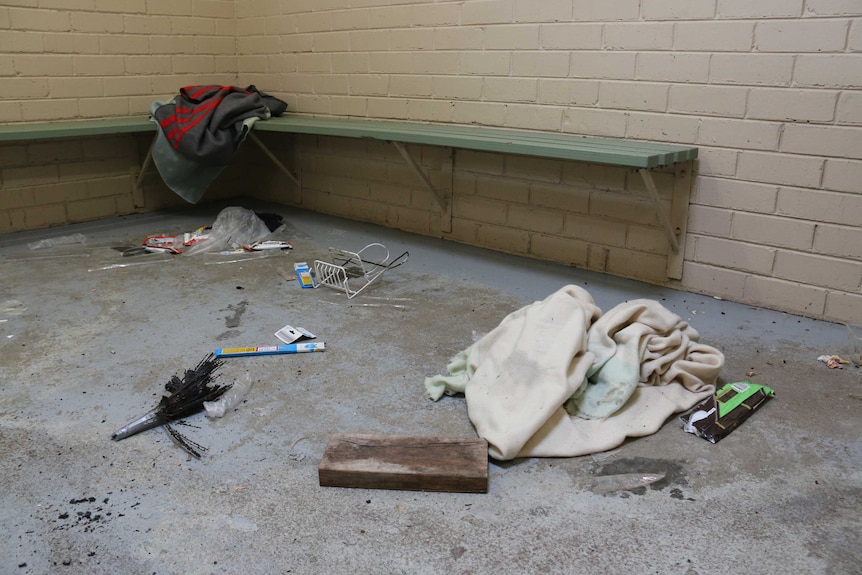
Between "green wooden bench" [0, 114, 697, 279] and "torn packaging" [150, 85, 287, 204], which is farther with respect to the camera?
"torn packaging" [150, 85, 287, 204]

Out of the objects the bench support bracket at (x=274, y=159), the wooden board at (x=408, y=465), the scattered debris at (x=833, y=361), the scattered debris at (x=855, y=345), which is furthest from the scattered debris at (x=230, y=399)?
the bench support bracket at (x=274, y=159)

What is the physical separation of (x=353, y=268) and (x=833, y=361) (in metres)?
2.28

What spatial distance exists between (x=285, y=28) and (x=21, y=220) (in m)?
2.19

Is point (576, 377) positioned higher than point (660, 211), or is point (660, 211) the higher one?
point (660, 211)

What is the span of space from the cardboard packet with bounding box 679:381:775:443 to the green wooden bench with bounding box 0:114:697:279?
3.37ft

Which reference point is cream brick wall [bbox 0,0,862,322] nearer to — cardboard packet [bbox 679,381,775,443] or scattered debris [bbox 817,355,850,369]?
scattered debris [bbox 817,355,850,369]

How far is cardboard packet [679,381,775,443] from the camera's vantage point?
2113 millimetres

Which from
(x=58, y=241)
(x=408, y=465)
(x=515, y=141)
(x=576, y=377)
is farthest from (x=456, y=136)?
(x=58, y=241)

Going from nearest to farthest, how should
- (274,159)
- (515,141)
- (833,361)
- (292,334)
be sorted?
(833,361) < (292,334) < (515,141) < (274,159)

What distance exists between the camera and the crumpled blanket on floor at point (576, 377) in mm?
2051

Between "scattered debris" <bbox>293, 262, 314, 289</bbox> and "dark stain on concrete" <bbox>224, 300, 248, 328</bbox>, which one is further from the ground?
"scattered debris" <bbox>293, 262, 314, 289</bbox>

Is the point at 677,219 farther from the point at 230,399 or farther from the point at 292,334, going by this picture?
the point at 230,399

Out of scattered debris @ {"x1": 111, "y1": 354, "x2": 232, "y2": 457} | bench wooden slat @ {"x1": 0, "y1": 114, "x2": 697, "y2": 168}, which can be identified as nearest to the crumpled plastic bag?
bench wooden slat @ {"x1": 0, "y1": 114, "x2": 697, "y2": 168}

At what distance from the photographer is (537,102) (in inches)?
146
